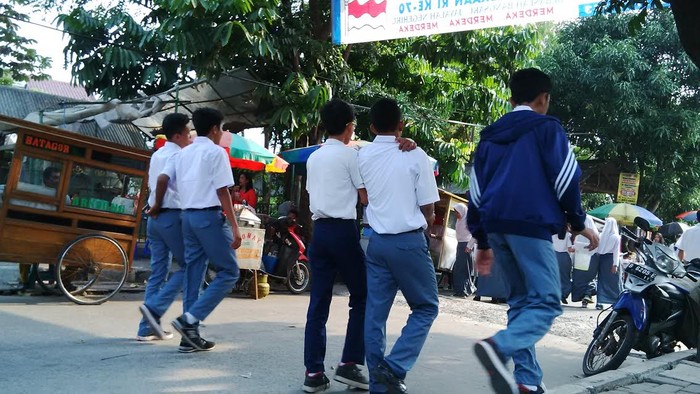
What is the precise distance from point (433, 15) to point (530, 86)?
15.2ft

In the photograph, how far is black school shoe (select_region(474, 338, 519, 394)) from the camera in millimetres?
3305

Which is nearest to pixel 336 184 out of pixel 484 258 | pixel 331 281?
pixel 331 281

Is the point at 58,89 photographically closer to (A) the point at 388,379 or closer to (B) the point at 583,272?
(B) the point at 583,272

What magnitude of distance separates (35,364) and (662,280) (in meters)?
4.92

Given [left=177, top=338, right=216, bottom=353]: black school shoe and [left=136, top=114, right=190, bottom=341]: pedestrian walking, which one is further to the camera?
[left=136, top=114, right=190, bottom=341]: pedestrian walking

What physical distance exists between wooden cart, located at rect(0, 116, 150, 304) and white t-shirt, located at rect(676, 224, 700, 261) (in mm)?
6267

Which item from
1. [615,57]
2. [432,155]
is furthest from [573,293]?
[615,57]

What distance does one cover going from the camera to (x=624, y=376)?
4.87 m

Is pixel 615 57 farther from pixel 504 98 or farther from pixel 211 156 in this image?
pixel 211 156

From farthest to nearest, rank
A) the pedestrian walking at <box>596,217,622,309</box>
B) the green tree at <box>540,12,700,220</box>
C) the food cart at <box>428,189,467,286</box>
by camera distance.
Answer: the green tree at <box>540,12,700,220</box> → the food cart at <box>428,189,467,286</box> → the pedestrian walking at <box>596,217,622,309</box>

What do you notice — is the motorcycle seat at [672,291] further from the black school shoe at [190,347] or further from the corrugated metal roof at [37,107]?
the corrugated metal roof at [37,107]

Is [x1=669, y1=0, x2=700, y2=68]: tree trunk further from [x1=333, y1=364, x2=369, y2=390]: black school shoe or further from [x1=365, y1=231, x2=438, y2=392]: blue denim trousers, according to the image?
[x1=333, y1=364, x2=369, y2=390]: black school shoe

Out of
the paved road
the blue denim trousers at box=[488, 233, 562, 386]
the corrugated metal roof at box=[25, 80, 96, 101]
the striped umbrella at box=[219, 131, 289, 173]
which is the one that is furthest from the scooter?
the corrugated metal roof at box=[25, 80, 96, 101]

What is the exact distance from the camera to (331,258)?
4320 mm
